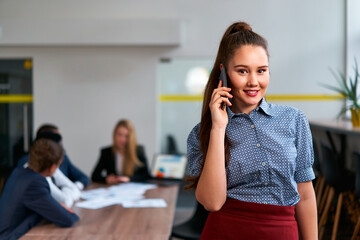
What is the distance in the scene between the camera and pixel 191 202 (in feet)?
23.4

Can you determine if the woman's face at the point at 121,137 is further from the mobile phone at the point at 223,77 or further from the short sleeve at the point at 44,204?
the mobile phone at the point at 223,77

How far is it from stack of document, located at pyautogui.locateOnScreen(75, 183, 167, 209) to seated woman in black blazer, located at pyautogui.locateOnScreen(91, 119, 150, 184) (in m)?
0.50

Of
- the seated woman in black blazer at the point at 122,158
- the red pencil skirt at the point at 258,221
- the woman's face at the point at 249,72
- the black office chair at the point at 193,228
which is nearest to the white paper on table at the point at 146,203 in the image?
the black office chair at the point at 193,228

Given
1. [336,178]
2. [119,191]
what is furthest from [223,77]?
[336,178]

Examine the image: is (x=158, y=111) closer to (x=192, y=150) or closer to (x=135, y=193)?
(x=135, y=193)

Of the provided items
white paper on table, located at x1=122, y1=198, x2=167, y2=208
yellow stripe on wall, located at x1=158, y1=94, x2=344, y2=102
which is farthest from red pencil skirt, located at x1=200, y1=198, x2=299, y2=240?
yellow stripe on wall, located at x1=158, y1=94, x2=344, y2=102

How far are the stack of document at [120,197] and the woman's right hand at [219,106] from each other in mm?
2178

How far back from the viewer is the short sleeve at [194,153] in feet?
5.23

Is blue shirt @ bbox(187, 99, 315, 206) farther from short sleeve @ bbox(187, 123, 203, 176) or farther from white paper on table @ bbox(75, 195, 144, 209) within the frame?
white paper on table @ bbox(75, 195, 144, 209)

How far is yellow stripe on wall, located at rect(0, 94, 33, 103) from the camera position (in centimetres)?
711

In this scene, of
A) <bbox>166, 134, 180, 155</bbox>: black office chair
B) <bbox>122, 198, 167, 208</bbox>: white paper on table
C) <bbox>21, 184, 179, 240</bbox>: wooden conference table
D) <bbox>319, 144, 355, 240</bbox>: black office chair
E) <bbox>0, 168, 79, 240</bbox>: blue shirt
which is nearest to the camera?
<bbox>21, 184, 179, 240</bbox>: wooden conference table

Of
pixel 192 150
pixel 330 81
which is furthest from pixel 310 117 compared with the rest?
pixel 192 150

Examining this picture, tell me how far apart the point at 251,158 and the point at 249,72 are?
0.91 feet

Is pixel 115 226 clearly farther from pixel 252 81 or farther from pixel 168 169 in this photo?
pixel 168 169
